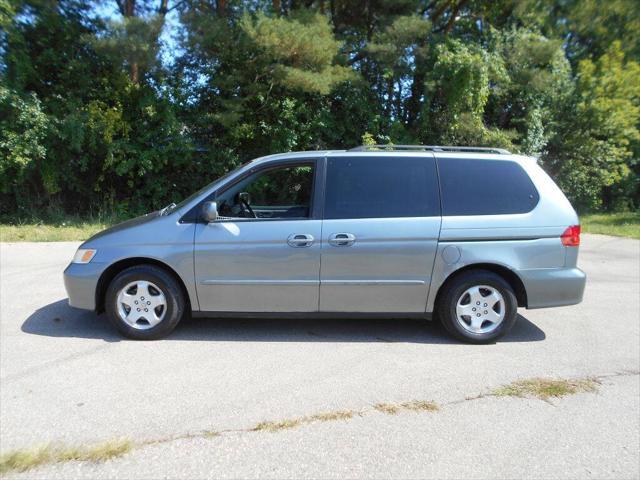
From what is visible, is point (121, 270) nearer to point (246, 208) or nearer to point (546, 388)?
point (246, 208)

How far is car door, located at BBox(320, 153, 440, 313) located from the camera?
4328 millimetres

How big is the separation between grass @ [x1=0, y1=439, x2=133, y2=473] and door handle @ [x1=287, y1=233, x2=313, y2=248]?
211 cm

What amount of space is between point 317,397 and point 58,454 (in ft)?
5.31

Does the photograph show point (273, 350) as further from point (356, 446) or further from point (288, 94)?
point (288, 94)

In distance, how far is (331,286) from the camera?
173 inches

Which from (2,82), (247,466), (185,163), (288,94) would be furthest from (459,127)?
(247,466)

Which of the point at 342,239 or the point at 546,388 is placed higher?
the point at 342,239

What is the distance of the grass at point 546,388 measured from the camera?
3.48 m

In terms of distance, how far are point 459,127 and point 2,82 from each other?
11.8 meters

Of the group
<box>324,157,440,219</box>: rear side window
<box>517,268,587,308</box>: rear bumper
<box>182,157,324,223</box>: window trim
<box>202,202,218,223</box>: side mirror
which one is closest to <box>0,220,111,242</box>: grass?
<box>182,157,324,223</box>: window trim

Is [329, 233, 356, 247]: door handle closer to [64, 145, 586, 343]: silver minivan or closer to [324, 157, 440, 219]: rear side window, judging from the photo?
[64, 145, 586, 343]: silver minivan

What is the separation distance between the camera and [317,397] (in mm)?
3381

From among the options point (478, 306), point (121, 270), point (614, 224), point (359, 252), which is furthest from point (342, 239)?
point (614, 224)

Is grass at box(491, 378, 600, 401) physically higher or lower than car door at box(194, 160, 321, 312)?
lower
